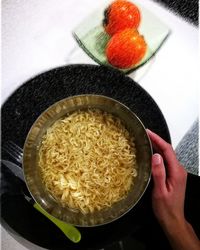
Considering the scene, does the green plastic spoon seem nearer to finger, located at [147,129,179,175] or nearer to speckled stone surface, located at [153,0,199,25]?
finger, located at [147,129,179,175]

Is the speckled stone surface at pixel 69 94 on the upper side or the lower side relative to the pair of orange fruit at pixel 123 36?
lower

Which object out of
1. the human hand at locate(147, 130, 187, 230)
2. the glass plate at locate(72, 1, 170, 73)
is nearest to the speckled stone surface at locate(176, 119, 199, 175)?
the human hand at locate(147, 130, 187, 230)

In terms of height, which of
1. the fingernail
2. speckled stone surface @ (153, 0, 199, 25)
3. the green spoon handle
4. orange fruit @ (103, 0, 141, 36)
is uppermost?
speckled stone surface @ (153, 0, 199, 25)

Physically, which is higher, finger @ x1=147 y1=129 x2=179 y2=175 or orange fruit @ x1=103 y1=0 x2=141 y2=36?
orange fruit @ x1=103 y1=0 x2=141 y2=36

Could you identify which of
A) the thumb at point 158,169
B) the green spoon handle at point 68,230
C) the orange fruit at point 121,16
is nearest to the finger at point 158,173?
the thumb at point 158,169

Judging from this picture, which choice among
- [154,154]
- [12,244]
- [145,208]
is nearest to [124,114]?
[154,154]

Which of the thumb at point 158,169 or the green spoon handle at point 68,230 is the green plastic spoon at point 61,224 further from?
the thumb at point 158,169
